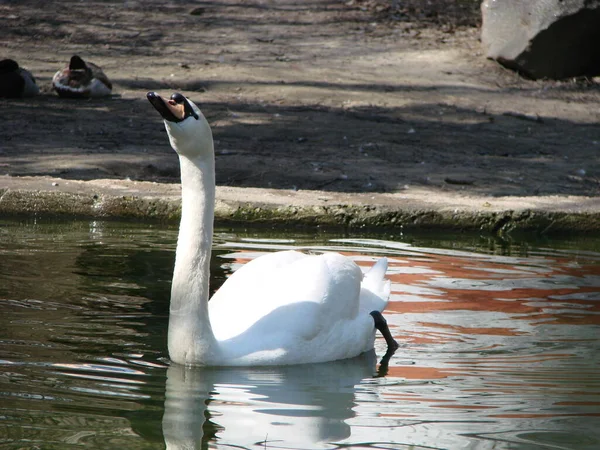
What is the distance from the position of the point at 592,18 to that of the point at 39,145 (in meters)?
7.58

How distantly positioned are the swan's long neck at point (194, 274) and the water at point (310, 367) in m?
0.13

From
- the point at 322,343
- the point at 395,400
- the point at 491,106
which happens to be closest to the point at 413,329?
the point at 322,343

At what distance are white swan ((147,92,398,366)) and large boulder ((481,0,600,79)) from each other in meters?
9.98

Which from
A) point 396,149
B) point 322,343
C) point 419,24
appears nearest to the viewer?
point 322,343

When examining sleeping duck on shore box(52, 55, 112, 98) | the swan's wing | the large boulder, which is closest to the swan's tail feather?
the swan's wing

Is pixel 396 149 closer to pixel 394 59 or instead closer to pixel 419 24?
pixel 394 59

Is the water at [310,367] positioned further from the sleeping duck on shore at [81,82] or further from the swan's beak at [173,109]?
the sleeping duck on shore at [81,82]

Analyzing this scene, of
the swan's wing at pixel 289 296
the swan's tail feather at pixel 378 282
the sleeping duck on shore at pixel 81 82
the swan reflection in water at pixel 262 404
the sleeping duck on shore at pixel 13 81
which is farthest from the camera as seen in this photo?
the sleeping duck on shore at pixel 81 82

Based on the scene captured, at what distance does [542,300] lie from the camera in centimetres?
595

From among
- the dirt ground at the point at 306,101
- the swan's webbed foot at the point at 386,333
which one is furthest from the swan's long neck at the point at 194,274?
the dirt ground at the point at 306,101

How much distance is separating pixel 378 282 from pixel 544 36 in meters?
9.62

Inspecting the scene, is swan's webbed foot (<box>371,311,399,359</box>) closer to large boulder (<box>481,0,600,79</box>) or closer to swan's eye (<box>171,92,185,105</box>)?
swan's eye (<box>171,92,185,105</box>)

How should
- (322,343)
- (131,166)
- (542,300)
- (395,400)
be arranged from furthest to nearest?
(131,166) → (542,300) → (322,343) → (395,400)

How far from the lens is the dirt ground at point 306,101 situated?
10.1 metres
